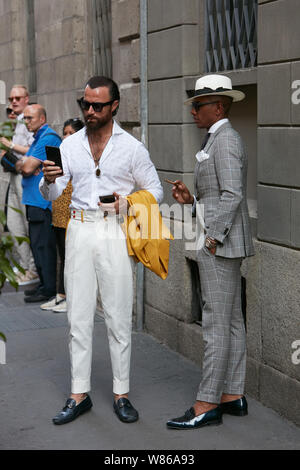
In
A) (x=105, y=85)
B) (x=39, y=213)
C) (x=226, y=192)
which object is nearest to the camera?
(x=226, y=192)

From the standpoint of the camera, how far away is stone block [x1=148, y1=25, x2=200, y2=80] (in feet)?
22.2

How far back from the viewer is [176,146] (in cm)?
698

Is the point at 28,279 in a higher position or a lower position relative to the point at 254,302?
lower

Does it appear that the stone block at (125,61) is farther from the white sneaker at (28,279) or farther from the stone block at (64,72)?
the white sneaker at (28,279)

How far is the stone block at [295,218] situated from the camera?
505 centimetres

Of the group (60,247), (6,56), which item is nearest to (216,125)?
(60,247)

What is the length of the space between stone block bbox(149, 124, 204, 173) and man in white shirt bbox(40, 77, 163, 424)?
164 cm

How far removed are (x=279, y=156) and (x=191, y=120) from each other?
174cm

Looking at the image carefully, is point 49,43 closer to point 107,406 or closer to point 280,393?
point 107,406

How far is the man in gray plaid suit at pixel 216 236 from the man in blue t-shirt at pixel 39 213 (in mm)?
3913

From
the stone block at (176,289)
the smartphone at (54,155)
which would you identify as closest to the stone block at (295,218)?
the smartphone at (54,155)

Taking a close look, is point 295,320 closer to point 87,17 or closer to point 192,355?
point 192,355

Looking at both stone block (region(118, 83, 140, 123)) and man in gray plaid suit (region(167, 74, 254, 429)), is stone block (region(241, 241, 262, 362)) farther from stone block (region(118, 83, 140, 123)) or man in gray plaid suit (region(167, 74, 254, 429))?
stone block (region(118, 83, 140, 123))

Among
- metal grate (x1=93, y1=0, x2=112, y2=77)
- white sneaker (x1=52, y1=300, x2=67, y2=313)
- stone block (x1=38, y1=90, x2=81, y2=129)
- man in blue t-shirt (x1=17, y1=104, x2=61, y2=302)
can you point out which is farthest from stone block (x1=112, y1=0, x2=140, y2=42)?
white sneaker (x1=52, y1=300, x2=67, y2=313)
